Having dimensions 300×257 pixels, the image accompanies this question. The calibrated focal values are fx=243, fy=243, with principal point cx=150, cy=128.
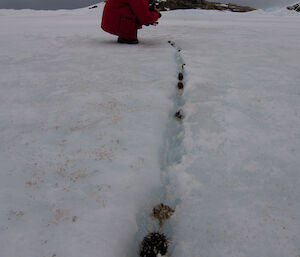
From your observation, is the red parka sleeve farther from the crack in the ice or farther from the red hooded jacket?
the crack in the ice

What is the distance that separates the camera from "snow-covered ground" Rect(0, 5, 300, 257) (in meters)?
1.14

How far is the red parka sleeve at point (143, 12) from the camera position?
14.0 feet

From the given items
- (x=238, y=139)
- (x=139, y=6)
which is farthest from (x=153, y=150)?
(x=139, y=6)

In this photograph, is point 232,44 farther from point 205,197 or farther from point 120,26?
point 205,197

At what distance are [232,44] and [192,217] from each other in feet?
13.9

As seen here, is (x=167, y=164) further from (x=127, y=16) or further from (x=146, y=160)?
(x=127, y=16)

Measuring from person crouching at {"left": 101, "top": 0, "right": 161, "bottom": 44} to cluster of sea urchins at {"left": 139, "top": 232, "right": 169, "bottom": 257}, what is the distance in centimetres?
408

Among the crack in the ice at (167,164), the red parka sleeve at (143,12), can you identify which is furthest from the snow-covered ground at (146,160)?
the red parka sleeve at (143,12)

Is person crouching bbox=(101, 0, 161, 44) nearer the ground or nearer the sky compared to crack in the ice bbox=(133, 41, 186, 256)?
nearer the sky

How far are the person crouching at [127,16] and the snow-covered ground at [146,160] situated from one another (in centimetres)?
173

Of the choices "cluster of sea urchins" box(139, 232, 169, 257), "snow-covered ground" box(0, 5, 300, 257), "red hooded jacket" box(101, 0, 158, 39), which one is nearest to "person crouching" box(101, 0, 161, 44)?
"red hooded jacket" box(101, 0, 158, 39)

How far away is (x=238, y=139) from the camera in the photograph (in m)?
1.78

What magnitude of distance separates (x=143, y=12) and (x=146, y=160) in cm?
A: 355

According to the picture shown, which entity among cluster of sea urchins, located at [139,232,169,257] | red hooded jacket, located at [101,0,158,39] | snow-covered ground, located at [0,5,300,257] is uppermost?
red hooded jacket, located at [101,0,158,39]
